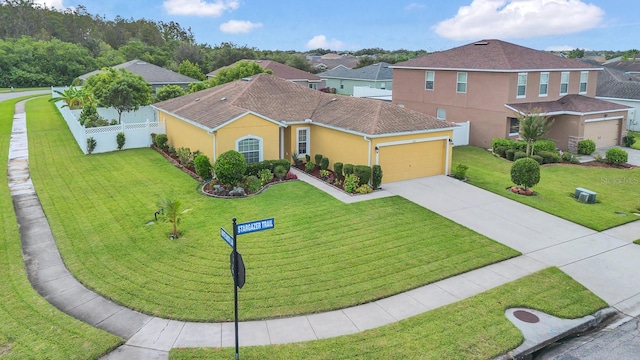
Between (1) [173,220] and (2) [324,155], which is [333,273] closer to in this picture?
(1) [173,220]

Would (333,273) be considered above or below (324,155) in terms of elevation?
below

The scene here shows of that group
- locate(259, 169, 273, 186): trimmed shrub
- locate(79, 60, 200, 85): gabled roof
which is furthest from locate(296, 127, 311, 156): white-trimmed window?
locate(79, 60, 200, 85): gabled roof

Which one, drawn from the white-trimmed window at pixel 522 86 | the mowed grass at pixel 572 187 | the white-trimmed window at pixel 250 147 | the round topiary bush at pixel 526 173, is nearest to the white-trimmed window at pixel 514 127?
the white-trimmed window at pixel 522 86

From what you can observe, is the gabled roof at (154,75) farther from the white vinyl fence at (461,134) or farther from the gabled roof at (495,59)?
the white vinyl fence at (461,134)

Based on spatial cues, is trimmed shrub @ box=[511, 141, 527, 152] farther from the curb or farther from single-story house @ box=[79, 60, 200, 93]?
single-story house @ box=[79, 60, 200, 93]

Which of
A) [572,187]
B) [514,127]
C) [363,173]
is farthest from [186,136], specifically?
[514,127]

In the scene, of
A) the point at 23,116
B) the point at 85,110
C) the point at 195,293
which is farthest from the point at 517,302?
the point at 23,116
